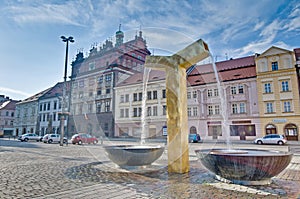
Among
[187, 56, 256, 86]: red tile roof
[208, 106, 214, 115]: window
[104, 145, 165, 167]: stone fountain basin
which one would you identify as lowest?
[104, 145, 165, 167]: stone fountain basin

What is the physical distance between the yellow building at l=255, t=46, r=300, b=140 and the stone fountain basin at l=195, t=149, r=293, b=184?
77.5 feet

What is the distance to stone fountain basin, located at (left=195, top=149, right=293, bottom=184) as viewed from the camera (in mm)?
4441

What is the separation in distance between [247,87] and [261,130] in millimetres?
5256

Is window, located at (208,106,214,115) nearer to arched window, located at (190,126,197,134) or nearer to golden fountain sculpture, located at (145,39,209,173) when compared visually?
arched window, located at (190,126,197,134)

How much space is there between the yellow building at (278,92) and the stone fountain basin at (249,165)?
2361cm

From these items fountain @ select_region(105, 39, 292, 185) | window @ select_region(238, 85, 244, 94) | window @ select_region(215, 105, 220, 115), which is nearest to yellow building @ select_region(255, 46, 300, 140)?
window @ select_region(238, 85, 244, 94)

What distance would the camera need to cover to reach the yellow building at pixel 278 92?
82.2 feet

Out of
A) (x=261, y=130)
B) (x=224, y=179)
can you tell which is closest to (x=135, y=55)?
(x=224, y=179)

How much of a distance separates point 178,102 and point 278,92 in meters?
24.1

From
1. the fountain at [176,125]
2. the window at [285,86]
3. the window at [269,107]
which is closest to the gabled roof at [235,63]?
the window at [285,86]

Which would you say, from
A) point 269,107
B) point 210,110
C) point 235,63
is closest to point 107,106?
point 210,110

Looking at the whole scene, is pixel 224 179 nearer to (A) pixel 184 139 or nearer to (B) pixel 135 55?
(A) pixel 184 139

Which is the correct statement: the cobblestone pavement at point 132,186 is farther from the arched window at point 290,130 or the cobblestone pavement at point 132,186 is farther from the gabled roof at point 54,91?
the gabled roof at point 54,91

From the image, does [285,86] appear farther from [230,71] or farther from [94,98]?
[94,98]
